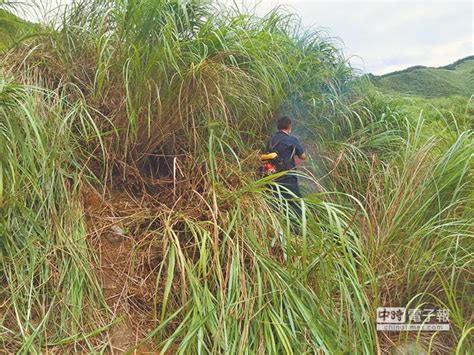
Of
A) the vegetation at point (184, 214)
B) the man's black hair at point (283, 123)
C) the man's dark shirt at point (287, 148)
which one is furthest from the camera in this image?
the man's black hair at point (283, 123)

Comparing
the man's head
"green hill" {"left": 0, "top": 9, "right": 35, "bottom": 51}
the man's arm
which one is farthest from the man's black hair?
"green hill" {"left": 0, "top": 9, "right": 35, "bottom": 51}

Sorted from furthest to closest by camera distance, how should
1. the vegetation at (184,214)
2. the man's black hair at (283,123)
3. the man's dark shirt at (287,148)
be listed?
the man's black hair at (283,123) → the man's dark shirt at (287,148) → the vegetation at (184,214)

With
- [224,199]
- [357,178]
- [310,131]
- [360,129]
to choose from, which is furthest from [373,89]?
[224,199]

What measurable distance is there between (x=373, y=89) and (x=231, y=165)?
2.07 meters

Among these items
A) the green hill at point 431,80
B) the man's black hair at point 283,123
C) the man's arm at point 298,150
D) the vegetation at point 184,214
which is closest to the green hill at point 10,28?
the vegetation at point 184,214

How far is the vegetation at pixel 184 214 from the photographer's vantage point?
1614 mm

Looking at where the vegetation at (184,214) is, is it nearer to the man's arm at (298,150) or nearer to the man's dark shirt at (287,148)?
the man's dark shirt at (287,148)

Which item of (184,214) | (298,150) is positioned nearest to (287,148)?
(298,150)

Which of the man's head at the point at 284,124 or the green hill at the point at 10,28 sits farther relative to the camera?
the man's head at the point at 284,124

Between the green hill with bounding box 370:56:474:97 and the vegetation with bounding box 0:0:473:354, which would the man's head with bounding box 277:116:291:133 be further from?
the green hill with bounding box 370:56:474:97

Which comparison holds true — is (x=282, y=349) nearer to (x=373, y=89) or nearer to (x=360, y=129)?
(x=360, y=129)

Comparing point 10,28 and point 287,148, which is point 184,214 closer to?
point 287,148

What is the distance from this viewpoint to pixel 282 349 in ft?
5.12

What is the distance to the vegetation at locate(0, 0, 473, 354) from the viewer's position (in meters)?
1.61
